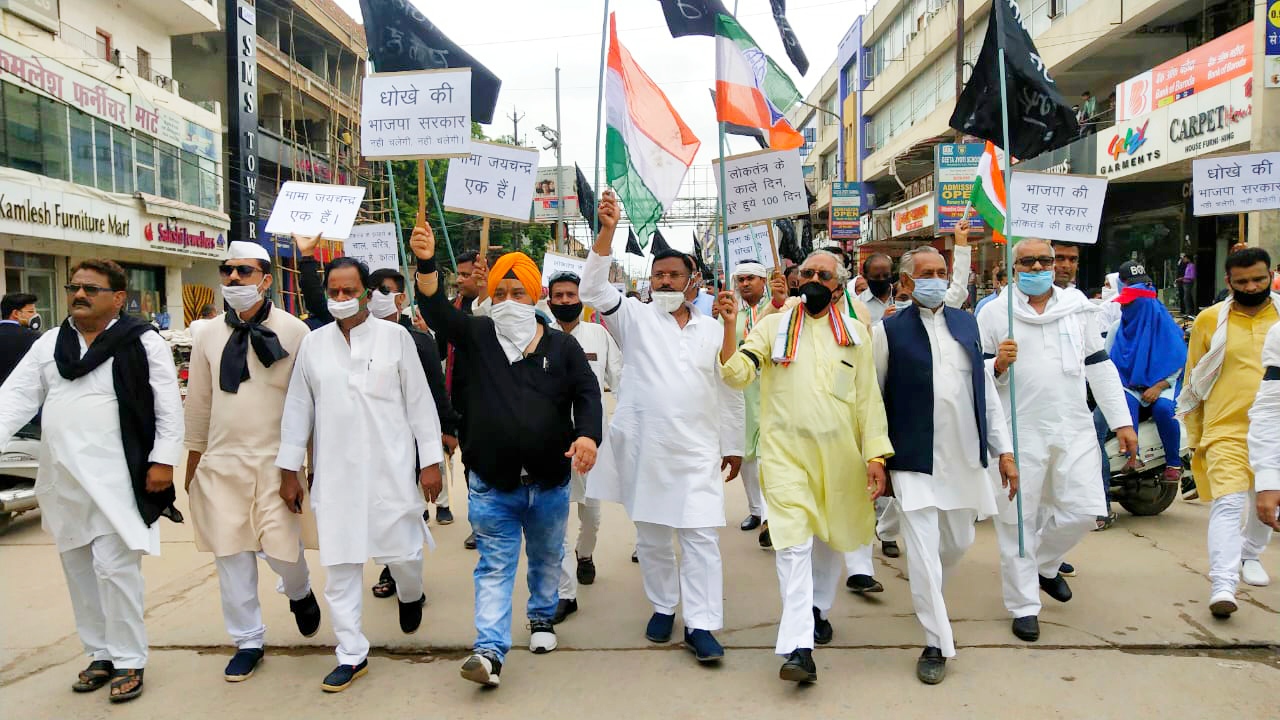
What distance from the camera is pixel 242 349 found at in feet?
13.7

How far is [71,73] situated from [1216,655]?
71.5 feet

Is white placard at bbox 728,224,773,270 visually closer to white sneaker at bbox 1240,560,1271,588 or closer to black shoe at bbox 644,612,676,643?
white sneaker at bbox 1240,560,1271,588

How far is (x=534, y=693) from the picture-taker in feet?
12.5

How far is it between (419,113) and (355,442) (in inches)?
83.7

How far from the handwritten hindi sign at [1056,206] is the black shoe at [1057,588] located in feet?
6.45

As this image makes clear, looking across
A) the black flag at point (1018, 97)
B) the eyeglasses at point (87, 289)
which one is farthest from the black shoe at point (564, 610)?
the black flag at point (1018, 97)

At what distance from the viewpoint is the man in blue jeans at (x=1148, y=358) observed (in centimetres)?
660

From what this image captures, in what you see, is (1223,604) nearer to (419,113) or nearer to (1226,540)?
(1226,540)

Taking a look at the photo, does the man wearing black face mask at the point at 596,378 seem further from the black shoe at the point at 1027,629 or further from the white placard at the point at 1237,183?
the white placard at the point at 1237,183

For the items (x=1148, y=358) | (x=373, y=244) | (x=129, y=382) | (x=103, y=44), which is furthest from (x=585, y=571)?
(x=103, y=44)

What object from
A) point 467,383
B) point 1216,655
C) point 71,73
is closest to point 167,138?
point 71,73

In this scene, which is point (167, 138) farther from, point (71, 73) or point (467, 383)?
point (467, 383)

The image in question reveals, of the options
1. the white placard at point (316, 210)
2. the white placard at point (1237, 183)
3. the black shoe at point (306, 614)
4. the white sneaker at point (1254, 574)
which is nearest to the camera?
the black shoe at point (306, 614)

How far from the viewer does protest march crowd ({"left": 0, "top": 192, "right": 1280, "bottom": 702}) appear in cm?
392
